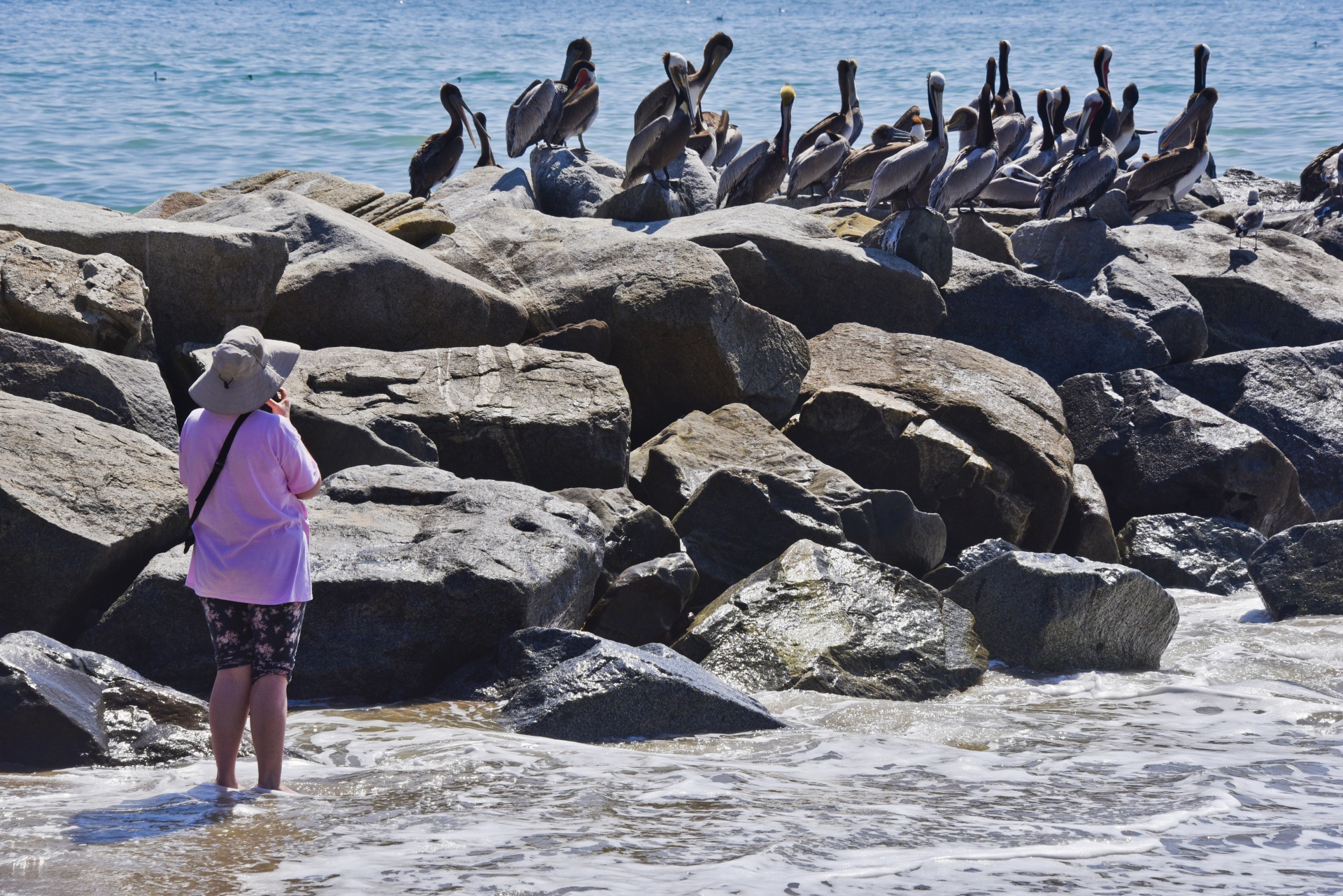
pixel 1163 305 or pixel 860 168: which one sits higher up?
pixel 860 168

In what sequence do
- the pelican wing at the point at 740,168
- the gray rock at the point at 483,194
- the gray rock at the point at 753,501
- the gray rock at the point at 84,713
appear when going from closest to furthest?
1. the gray rock at the point at 84,713
2. the gray rock at the point at 753,501
3. the gray rock at the point at 483,194
4. the pelican wing at the point at 740,168

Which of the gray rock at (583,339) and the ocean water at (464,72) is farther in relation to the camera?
the ocean water at (464,72)

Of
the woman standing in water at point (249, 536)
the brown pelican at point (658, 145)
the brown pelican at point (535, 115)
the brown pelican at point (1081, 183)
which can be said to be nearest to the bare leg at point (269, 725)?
the woman standing in water at point (249, 536)

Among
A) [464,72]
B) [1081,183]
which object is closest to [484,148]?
[1081,183]

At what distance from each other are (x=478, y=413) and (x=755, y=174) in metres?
8.91

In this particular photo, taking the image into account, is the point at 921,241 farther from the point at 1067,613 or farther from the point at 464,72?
the point at 464,72

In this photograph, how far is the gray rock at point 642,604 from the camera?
20.8 feet

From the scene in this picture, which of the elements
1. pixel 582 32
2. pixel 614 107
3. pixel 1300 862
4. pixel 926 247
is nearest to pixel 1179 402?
pixel 926 247

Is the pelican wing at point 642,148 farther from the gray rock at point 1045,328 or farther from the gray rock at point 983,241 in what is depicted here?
the gray rock at point 1045,328

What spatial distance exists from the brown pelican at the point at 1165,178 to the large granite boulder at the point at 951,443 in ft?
26.5

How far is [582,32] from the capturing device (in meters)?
54.9

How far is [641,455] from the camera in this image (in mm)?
7922

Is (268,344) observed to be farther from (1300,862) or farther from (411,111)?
(411,111)

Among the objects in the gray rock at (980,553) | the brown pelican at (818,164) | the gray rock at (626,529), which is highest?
the brown pelican at (818,164)
